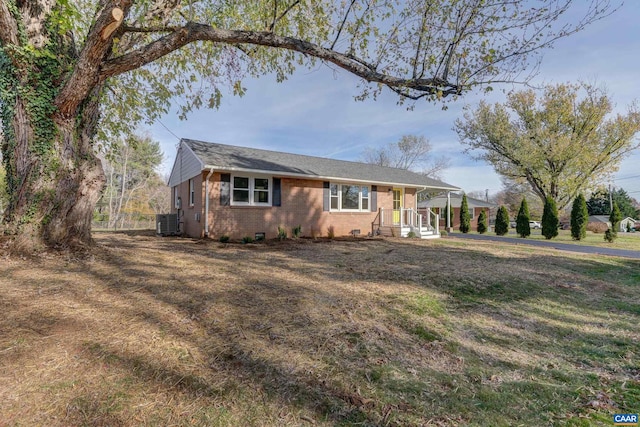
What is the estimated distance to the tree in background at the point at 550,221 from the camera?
1658cm

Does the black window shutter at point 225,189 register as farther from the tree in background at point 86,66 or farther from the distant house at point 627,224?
the distant house at point 627,224

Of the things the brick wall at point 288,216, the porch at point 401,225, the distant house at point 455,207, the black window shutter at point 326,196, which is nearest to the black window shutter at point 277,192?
the brick wall at point 288,216

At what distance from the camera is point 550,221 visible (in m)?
16.7

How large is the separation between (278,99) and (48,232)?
11193mm

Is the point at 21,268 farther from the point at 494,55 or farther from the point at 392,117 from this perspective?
the point at 392,117

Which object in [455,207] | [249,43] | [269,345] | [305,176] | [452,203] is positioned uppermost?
[249,43]

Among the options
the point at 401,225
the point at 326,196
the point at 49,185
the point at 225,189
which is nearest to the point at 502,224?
the point at 401,225

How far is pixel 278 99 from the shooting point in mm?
13969

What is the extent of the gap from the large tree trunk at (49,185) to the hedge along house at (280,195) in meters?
5.00

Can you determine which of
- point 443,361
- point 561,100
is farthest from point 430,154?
point 443,361

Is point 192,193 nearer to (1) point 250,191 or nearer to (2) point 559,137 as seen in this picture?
(1) point 250,191

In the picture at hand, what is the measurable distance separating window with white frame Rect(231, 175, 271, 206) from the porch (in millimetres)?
5731

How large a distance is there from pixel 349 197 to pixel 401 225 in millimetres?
2831

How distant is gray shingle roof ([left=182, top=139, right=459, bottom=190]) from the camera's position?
36.1 feet
